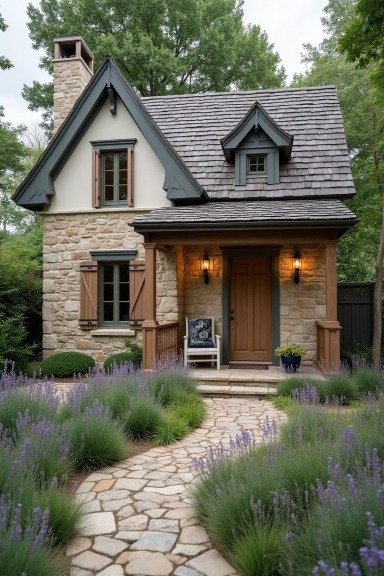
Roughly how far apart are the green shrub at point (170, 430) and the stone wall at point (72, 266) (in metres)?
4.75

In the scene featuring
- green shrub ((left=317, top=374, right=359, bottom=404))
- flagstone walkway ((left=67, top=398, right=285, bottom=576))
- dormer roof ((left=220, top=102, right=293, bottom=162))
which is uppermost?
dormer roof ((left=220, top=102, right=293, bottom=162))

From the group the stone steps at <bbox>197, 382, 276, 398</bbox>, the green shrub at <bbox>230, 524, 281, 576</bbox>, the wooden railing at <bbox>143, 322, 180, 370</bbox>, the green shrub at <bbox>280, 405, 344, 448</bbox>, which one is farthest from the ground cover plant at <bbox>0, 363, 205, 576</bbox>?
the green shrub at <bbox>280, 405, 344, 448</bbox>

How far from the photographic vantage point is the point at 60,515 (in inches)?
109

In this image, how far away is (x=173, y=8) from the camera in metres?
17.4

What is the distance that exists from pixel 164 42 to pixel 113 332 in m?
14.2

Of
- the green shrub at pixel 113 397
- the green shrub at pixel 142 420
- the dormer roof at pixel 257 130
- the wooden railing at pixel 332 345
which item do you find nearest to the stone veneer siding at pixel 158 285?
the wooden railing at pixel 332 345

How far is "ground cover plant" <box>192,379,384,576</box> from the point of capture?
6.74 ft

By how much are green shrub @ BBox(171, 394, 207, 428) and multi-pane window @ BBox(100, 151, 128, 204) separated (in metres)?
5.47

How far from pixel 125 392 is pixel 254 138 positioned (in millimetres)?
6883

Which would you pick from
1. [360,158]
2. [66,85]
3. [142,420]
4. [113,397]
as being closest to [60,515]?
[142,420]

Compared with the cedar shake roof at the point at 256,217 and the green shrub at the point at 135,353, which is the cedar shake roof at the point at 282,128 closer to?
the cedar shake roof at the point at 256,217

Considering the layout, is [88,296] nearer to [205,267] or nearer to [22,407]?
[205,267]

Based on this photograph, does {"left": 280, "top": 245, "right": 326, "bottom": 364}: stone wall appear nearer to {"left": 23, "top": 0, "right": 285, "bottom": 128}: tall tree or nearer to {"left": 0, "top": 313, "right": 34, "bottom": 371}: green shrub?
{"left": 0, "top": 313, "right": 34, "bottom": 371}: green shrub

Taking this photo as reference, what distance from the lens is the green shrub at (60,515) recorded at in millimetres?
2744
